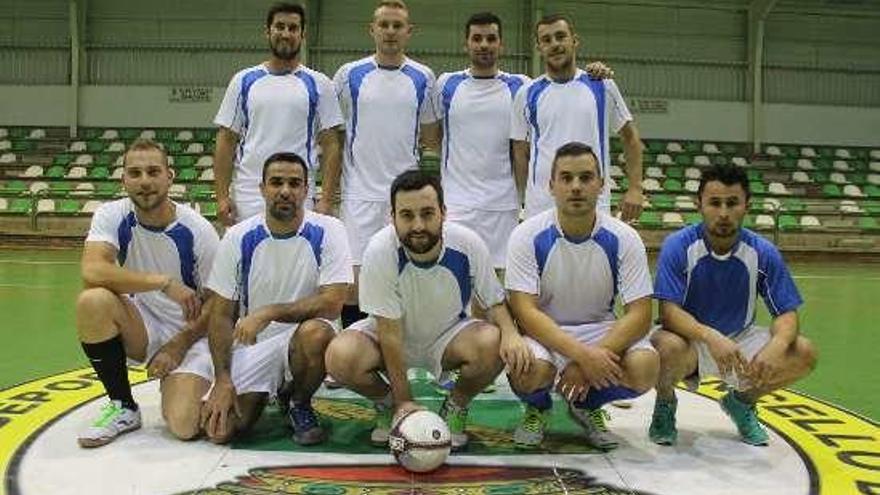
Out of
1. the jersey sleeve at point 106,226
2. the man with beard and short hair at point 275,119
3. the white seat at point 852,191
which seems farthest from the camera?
the white seat at point 852,191

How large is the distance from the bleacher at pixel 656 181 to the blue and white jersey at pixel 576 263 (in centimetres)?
865

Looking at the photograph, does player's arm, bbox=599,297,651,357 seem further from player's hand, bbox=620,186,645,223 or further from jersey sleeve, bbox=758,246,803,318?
player's hand, bbox=620,186,645,223

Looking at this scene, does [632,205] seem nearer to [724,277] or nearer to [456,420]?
[724,277]

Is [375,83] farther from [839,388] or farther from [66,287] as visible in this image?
[66,287]

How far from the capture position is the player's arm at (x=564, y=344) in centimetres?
320

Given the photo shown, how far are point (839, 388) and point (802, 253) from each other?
9.79m

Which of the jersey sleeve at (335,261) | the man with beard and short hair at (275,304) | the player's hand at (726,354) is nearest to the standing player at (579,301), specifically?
the player's hand at (726,354)

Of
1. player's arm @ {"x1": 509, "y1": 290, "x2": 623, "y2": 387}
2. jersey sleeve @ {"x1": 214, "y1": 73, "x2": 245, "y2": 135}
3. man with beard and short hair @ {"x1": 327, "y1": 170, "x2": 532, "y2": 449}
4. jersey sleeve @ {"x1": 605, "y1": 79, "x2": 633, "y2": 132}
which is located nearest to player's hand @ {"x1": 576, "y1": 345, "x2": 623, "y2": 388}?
player's arm @ {"x1": 509, "y1": 290, "x2": 623, "y2": 387}

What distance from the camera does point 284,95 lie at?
4324 mm

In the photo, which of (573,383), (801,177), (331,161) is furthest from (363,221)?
(801,177)

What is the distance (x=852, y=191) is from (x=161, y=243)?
1566 centimetres

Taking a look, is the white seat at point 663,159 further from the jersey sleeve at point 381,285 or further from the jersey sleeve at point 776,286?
the jersey sleeve at point 381,285

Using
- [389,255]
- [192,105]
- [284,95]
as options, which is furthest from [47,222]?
[389,255]

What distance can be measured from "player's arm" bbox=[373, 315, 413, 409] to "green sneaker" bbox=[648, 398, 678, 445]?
1.04 metres
